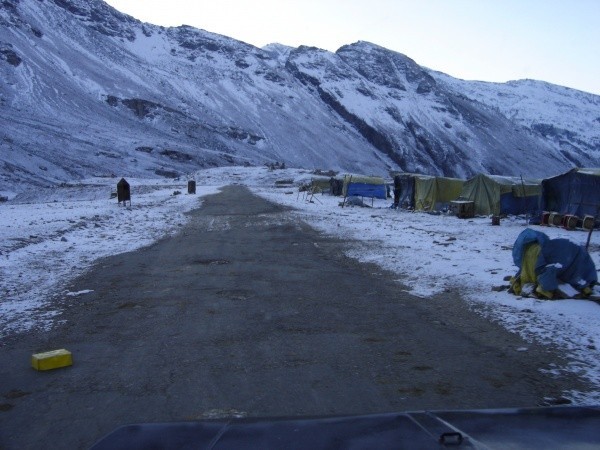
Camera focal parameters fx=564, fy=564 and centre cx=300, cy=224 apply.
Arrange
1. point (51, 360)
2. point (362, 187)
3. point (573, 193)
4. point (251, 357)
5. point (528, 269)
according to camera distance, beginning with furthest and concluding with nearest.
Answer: point (362, 187), point (573, 193), point (528, 269), point (251, 357), point (51, 360)

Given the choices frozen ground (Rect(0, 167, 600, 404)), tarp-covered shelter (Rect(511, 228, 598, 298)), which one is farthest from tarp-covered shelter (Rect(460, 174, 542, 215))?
tarp-covered shelter (Rect(511, 228, 598, 298))

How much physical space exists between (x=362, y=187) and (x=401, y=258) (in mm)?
27608

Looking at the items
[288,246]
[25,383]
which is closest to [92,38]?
[288,246]

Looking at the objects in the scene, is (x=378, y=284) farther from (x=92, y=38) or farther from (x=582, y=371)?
(x=92, y=38)

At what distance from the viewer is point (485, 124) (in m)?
180

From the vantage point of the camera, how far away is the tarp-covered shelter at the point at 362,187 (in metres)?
40.4

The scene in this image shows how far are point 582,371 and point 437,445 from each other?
3850 millimetres

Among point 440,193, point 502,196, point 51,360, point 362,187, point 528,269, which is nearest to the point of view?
point 51,360

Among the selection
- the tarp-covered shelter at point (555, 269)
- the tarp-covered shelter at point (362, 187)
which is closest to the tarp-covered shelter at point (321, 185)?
the tarp-covered shelter at point (362, 187)

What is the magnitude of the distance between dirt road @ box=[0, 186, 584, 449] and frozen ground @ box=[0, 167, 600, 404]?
456 mm

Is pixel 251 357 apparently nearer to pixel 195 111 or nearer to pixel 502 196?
pixel 502 196

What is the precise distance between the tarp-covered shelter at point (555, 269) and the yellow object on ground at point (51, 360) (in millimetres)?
6769

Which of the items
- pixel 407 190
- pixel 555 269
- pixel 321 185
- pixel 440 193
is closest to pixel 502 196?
pixel 440 193

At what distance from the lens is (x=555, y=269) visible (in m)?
8.74
